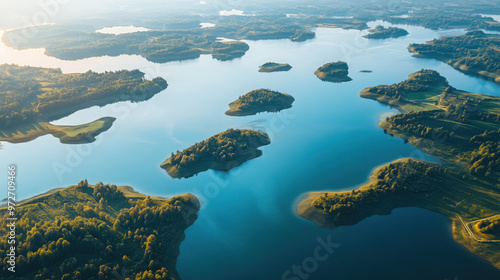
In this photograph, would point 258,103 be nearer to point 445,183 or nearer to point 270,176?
point 270,176

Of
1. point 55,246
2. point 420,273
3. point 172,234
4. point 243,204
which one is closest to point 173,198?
point 172,234

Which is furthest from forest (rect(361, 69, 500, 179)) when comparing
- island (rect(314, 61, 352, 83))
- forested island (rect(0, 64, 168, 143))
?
forested island (rect(0, 64, 168, 143))

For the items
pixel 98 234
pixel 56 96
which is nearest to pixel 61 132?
pixel 56 96

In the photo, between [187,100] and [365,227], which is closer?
[365,227]

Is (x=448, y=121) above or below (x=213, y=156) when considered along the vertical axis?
above

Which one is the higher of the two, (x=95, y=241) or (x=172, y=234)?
(x=95, y=241)

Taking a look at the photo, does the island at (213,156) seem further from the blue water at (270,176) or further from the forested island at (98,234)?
the forested island at (98,234)

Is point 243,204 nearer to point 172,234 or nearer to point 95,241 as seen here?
point 172,234

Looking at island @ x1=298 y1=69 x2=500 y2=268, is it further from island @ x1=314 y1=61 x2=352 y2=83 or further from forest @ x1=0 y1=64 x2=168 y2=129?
forest @ x1=0 y1=64 x2=168 y2=129
